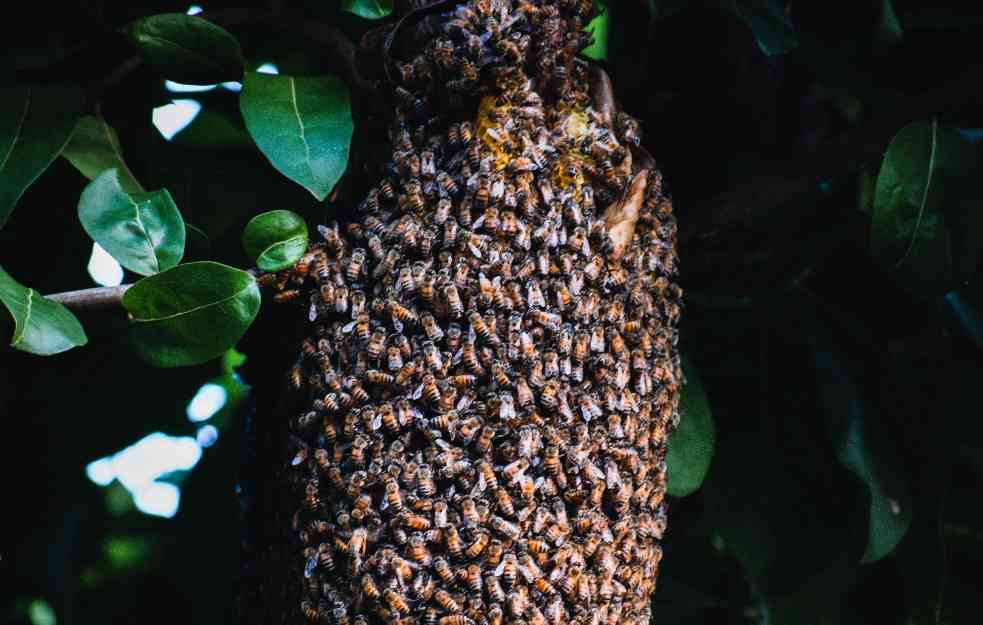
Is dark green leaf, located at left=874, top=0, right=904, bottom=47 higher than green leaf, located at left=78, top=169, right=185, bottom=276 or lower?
higher

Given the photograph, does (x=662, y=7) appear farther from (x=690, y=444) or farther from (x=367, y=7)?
(x=690, y=444)

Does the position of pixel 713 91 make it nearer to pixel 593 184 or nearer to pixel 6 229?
pixel 593 184

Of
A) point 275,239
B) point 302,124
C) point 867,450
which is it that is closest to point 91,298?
point 275,239

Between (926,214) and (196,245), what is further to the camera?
(926,214)

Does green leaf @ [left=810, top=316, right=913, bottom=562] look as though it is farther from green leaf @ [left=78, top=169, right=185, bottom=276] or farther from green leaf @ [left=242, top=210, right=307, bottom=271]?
green leaf @ [left=78, top=169, right=185, bottom=276]

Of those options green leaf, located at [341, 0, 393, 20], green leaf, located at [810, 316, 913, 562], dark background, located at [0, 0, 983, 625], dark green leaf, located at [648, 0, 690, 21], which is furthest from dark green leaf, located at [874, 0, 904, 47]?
green leaf, located at [341, 0, 393, 20]

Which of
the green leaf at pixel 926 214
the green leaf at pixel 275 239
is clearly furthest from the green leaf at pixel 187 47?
the green leaf at pixel 926 214
